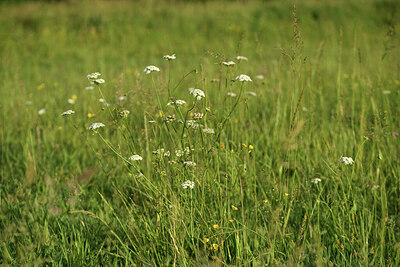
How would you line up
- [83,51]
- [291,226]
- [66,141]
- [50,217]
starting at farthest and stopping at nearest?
[83,51] → [66,141] → [50,217] → [291,226]

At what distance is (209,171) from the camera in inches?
67.3

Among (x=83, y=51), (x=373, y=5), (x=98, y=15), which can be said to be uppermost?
(x=373, y=5)

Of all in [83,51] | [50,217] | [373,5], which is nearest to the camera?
[50,217]

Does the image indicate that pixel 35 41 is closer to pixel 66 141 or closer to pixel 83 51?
pixel 83 51

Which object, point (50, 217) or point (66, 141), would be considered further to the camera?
point (66, 141)

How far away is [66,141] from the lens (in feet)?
10.5

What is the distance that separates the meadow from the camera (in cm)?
156

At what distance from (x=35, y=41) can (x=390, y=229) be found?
8796mm

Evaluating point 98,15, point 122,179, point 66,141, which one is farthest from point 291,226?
point 98,15

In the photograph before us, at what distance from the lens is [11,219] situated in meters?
2.04

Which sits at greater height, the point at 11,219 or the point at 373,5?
the point at 373,5

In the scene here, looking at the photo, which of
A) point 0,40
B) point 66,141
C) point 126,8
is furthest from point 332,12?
point 66,141

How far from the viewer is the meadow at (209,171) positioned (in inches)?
61.3

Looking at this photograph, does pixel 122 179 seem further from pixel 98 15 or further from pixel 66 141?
pixel 98 15
